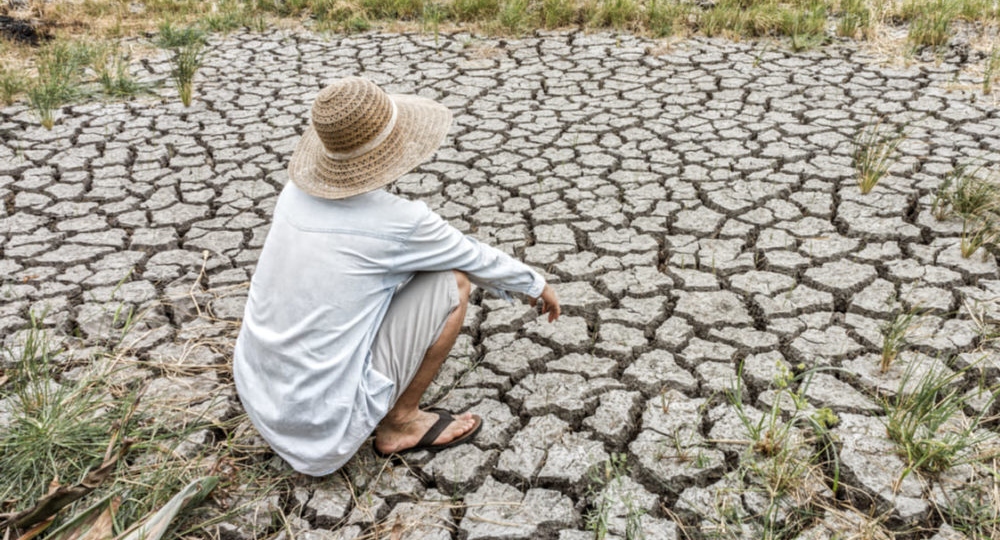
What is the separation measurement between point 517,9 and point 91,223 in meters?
4.02

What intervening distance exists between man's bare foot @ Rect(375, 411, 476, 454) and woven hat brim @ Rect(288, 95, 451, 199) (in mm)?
779

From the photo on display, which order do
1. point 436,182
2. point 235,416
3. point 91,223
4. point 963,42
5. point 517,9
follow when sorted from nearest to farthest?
point 235,416 < point 91,223 < point 436,182 < point 963,42 < point 517,9

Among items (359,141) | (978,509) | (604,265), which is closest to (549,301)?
(359,141)

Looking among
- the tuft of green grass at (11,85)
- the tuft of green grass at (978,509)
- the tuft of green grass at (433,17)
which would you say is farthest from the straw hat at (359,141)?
the tuft of green grass at (433,17)

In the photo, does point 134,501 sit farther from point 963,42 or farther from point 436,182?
point 963,42

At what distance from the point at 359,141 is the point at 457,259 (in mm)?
439

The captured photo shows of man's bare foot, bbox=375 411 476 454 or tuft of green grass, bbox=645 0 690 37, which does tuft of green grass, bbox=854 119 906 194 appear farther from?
man's bare foot, bbox=375 411 476 454

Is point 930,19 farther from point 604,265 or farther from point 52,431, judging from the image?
point 52,431

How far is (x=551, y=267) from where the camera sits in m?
3.90

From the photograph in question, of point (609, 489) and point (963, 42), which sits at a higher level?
point (963, 42)

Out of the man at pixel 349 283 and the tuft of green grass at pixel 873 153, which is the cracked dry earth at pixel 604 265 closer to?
the tuft of green grass at pixel 873 153

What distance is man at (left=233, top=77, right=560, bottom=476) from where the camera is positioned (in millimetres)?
2498

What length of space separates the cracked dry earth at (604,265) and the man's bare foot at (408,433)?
54 millimetres

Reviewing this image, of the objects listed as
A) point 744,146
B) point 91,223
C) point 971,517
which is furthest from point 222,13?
point 971,517
